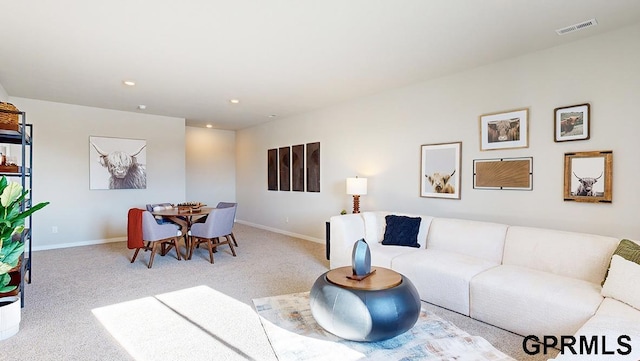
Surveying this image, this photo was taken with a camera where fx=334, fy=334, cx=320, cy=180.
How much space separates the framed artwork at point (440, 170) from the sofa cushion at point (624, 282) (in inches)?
74.6

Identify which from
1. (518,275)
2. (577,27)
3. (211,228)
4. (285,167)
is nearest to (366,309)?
(518,275)

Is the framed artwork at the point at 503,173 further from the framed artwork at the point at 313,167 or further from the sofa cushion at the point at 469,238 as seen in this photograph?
the framed artwork at the point at 313,167

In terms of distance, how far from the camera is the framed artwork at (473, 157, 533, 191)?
358 cm

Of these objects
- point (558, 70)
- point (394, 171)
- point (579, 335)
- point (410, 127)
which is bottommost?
point (579, 335)

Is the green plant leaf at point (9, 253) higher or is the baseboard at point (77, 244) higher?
the green plant leaf at point (9, 253)

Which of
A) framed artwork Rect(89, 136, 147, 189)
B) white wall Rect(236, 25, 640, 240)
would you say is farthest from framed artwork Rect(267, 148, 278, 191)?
framed artwork Rect(89, 136, 147, 189)

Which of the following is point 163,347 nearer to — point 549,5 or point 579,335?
point 579,335

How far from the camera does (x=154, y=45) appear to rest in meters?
3.30

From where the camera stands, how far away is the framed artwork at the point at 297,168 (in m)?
6.67

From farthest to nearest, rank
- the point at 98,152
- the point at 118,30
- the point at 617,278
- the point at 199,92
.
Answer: the point at 98,152
the point at 199,92
the point at 118,30
the point at 617,278

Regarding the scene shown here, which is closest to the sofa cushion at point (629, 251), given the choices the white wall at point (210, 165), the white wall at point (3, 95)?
the white wall at point (3, 95)

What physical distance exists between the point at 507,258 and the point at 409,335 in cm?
138

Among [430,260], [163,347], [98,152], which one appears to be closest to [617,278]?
[430,260]

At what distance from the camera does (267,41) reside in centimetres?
323
